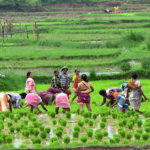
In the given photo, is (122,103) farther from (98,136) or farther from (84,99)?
(98,136)

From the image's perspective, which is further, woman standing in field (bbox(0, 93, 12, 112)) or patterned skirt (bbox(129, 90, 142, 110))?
woman standing in field (bbox(0, 93, 12, 112))

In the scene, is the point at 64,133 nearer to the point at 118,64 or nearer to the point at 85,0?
the point at 118,64

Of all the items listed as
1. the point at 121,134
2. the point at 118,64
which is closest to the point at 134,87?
the point at 121,134

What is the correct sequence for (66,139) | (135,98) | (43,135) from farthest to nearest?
(135,98)
(43,135)
(66,139)

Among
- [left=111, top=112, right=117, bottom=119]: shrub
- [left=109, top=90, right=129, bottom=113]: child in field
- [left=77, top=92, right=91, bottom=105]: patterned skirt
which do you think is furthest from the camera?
[left=77, top=92, right=91, bottom=105]: patterned skirt

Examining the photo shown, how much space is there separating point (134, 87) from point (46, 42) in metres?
16.7

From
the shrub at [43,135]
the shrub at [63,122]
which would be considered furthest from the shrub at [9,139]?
the shrub at [63,122]

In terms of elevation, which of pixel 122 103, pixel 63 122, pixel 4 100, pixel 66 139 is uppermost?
pixel 4 100

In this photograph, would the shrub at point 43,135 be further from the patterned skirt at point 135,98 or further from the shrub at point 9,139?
the patterned skirt at point 135,98

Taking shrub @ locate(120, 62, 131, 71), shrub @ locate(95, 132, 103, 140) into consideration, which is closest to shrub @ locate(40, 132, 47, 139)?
shrub @ locate(95, 132, 103, 140)

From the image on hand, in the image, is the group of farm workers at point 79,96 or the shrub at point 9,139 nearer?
the shrub at point 9,139

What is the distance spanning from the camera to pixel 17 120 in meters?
8.75

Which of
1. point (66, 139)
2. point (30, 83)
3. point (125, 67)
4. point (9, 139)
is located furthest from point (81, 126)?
point (125, 67)

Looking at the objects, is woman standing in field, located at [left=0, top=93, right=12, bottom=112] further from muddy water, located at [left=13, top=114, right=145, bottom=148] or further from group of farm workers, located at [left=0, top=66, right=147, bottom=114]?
muddy water, located at [left=13, top=114, right=145, bottom=148]
